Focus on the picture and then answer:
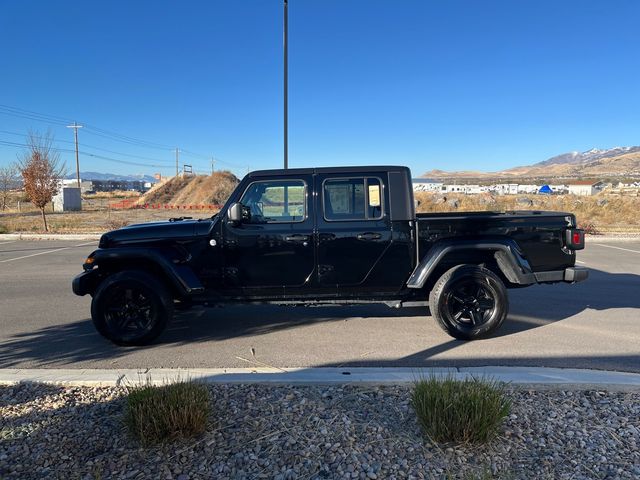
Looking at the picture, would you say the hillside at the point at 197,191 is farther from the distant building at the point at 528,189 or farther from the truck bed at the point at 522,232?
the truck bed at the point at 522,232

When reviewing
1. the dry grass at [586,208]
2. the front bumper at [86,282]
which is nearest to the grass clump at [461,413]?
the front bumper at [86,282]

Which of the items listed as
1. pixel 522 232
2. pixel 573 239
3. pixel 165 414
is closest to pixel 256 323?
pixel 165 414

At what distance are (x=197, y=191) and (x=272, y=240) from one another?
155ft

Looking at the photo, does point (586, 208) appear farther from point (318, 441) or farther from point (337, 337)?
point (318, 441)

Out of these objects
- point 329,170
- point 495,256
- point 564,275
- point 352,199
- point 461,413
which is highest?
point 329,170

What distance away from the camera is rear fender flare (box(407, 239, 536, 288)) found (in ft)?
17.0

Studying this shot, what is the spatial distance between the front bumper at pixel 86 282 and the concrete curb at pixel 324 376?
120cm

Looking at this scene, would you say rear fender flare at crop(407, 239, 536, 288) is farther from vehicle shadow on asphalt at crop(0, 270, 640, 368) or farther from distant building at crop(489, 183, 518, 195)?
distant building at crop(489, 183, 518, 195)

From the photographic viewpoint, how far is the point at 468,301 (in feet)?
17.5

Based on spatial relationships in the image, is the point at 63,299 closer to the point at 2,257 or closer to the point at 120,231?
the point at 120,231

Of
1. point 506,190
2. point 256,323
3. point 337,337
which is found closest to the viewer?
point 337,337

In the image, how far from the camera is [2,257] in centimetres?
1271

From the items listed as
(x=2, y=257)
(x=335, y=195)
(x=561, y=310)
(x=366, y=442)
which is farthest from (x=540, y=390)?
(x=2, y=257)

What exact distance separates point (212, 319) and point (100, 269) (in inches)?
65.8
